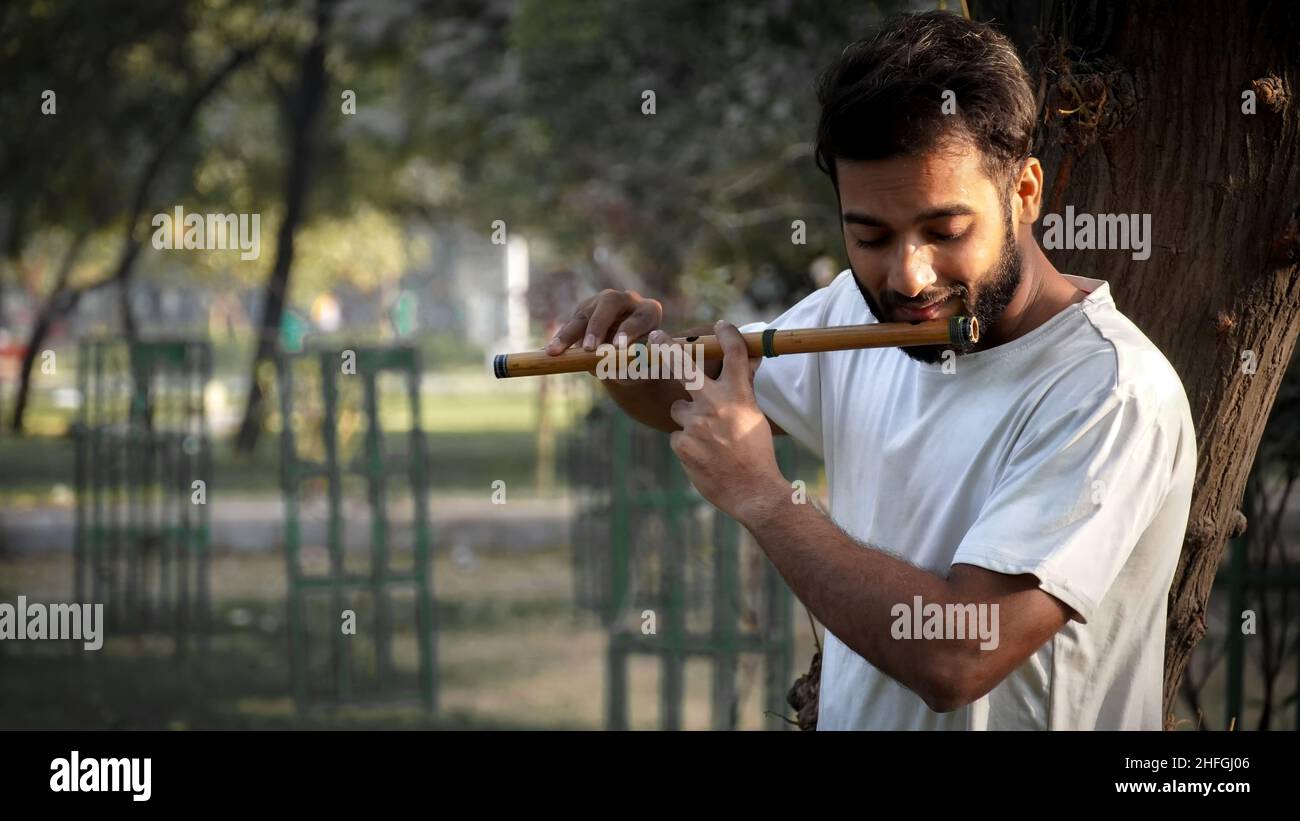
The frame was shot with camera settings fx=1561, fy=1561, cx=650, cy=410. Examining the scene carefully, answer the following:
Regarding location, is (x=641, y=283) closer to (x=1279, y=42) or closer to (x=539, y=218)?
(x=539, y=218)

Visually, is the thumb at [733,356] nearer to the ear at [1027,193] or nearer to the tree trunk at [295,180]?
the ear at [1027,193]

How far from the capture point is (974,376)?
213 centimetres

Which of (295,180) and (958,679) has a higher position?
(295,180)

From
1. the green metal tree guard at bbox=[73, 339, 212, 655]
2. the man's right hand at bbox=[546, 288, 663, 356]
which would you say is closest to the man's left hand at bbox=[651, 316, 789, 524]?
the man's right hand at bbox=[546, 288, 663, 356]

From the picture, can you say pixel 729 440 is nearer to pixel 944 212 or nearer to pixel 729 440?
pixel 729 440

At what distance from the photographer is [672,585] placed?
5.98 meters

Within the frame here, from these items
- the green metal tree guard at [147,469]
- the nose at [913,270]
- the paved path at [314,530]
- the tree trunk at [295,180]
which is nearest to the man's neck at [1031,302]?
the nose at [913,270]

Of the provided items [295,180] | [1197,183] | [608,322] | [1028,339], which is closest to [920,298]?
[1028,339]

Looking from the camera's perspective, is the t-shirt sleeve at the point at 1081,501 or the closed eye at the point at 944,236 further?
the closed eye at the point at 944,236

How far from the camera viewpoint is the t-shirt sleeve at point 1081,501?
191 cm

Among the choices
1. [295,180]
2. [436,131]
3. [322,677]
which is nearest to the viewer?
[322,677]

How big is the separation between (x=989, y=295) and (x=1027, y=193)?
0.18m

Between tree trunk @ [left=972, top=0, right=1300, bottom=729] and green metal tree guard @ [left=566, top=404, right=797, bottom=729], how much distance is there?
165 centimetres

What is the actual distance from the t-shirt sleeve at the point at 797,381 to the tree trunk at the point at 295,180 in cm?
1725
